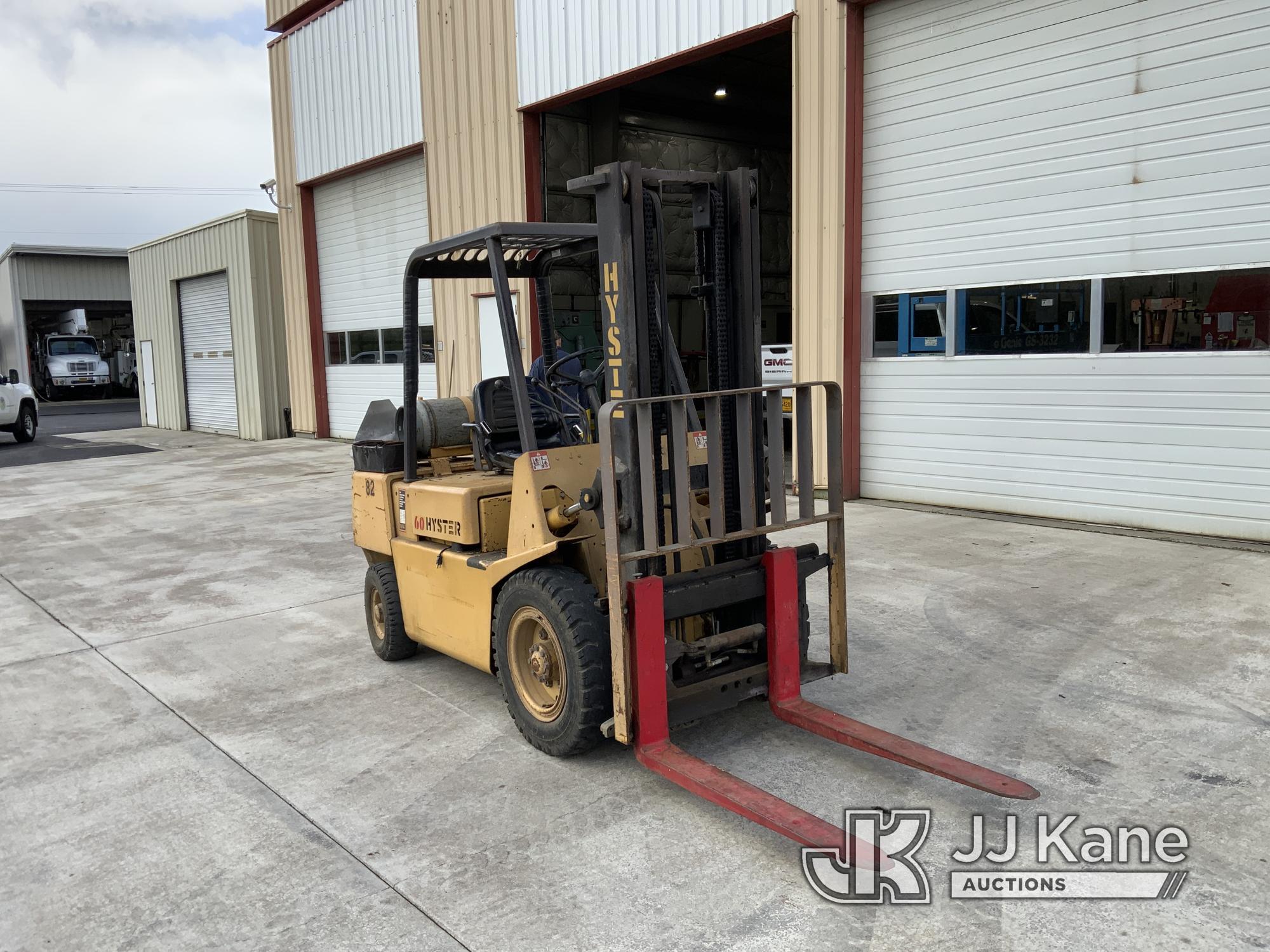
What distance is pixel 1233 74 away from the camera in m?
7.81

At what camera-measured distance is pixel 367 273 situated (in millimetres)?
18578

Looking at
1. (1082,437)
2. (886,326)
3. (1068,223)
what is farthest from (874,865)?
(886,326)

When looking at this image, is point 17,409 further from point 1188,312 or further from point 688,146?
point 1188,312

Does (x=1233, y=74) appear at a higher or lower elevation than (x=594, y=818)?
higher

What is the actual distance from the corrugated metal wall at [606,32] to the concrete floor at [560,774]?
665 cm

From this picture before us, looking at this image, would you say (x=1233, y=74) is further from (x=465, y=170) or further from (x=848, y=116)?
(x=465, y=170)

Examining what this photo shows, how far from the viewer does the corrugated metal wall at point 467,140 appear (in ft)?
47.3

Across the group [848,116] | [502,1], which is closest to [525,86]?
[502,1]

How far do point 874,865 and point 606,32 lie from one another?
11.6 metres

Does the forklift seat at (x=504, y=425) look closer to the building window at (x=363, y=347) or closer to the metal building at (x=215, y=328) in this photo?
the building window at (x=363, y=347)

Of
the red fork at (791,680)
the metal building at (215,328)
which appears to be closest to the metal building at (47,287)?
the metal building at (215,328)

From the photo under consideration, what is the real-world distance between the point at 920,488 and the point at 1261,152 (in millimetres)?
4142

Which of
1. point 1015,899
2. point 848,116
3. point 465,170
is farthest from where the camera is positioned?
point 465,170

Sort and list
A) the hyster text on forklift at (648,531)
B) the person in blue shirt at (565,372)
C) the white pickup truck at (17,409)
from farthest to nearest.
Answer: the white pickup truck at (17,409)
the person in blue shirt at (565,372)
the hyster text on forklift at (648,531)
